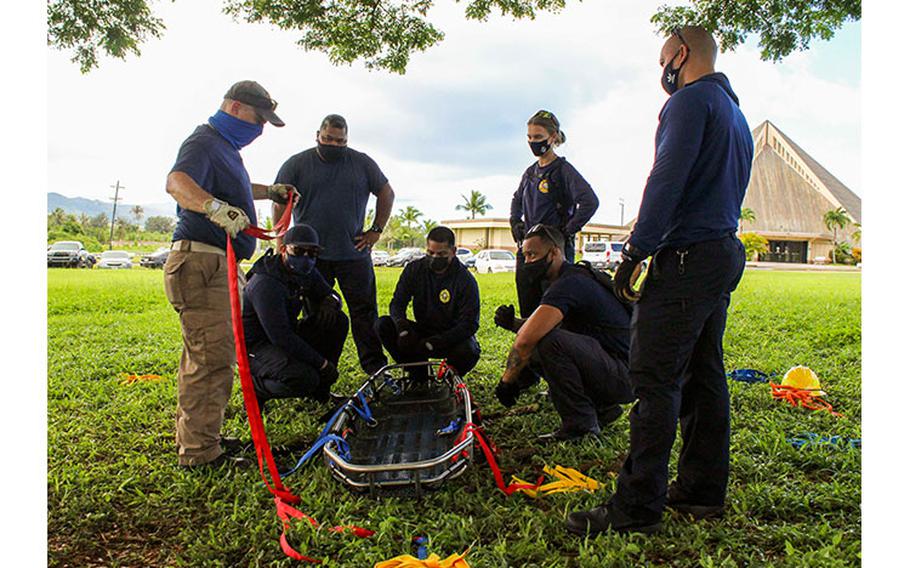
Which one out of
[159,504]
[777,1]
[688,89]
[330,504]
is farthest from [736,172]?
[777,1]

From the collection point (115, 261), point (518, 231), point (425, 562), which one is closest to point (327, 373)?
point (518, 231)

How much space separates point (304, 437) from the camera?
3.52 metres

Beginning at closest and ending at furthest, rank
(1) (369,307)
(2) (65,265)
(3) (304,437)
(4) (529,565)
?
(4) (529,565) < (3) (304,437) < (1) (369,307) < (2) (65,265)

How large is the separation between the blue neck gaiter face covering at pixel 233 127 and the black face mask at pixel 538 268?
5.81 ft

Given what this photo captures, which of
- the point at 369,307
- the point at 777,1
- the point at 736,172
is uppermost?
the point at 777,1

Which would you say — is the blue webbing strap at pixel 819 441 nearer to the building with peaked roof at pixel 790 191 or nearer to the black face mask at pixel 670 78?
the black face mask at pixel 670 78

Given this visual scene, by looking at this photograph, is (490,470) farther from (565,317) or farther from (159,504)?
(159,504)

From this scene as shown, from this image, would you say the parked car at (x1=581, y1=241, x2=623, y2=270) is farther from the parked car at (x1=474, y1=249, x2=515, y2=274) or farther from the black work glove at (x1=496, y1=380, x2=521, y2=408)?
the black work glove at (x1=496, y1=380, x2=521, y2=408)

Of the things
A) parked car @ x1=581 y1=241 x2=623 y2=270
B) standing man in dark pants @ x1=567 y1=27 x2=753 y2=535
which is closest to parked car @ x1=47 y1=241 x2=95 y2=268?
parked car @ x1=581 y1=241 x2=623 y2=270

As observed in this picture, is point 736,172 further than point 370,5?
No

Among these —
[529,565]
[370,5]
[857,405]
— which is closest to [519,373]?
[529,565]

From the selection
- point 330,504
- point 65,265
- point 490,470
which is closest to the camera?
point 330,504

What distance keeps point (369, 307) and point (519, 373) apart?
63.7 inches

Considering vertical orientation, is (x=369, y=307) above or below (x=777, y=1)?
below
